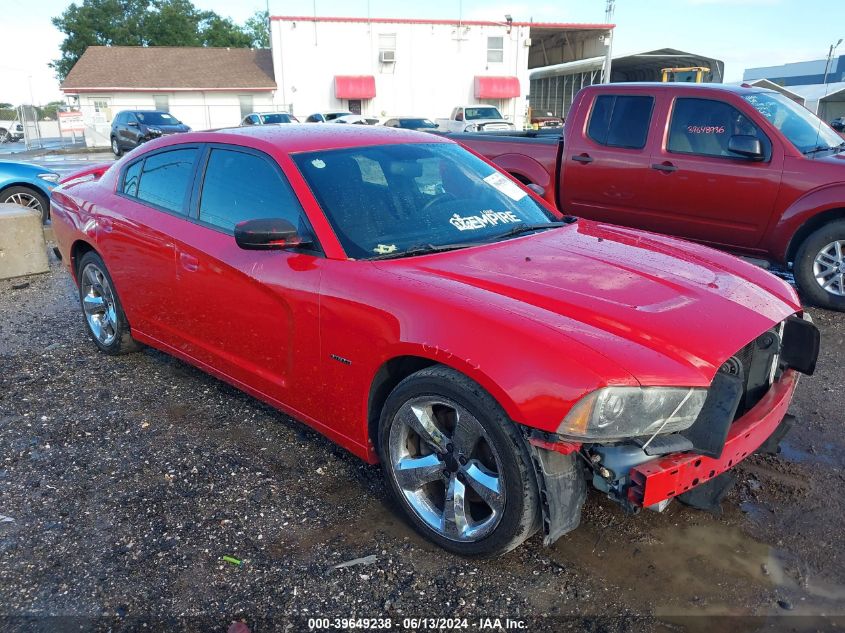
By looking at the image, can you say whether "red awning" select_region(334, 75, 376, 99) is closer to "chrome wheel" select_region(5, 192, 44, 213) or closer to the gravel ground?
"chrome wheel" select_region(5, 192, 44, 213)

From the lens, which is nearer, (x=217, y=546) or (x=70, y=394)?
(x=217, y=546)

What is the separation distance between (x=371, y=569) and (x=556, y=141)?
577 centimetres

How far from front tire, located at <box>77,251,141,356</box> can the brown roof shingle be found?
1439 inches

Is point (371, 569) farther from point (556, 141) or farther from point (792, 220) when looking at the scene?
point (556, 141)

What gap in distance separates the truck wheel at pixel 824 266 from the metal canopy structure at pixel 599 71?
31.0 metres

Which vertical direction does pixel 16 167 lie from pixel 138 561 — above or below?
above

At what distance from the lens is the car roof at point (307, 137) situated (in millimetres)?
3617

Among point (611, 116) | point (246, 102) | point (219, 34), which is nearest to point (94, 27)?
point (219, 34)

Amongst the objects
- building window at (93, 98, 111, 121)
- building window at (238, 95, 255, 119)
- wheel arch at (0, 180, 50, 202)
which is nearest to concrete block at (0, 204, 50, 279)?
wheel arch at (0, 180, 50, 202)

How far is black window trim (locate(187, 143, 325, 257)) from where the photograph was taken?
3184 mm

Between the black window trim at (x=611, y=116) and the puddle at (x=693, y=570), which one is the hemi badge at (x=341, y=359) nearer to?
the puddle at (x=693, y=570)

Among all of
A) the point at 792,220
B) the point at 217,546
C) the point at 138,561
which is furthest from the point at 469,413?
the point at 792,220

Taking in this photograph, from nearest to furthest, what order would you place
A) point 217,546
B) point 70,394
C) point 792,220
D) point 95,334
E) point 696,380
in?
1. point 696,380
2. point 217,546
3. point 70,394
4. point 95,334
5. point 792,220

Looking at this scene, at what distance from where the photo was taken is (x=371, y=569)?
2740 millimetres
